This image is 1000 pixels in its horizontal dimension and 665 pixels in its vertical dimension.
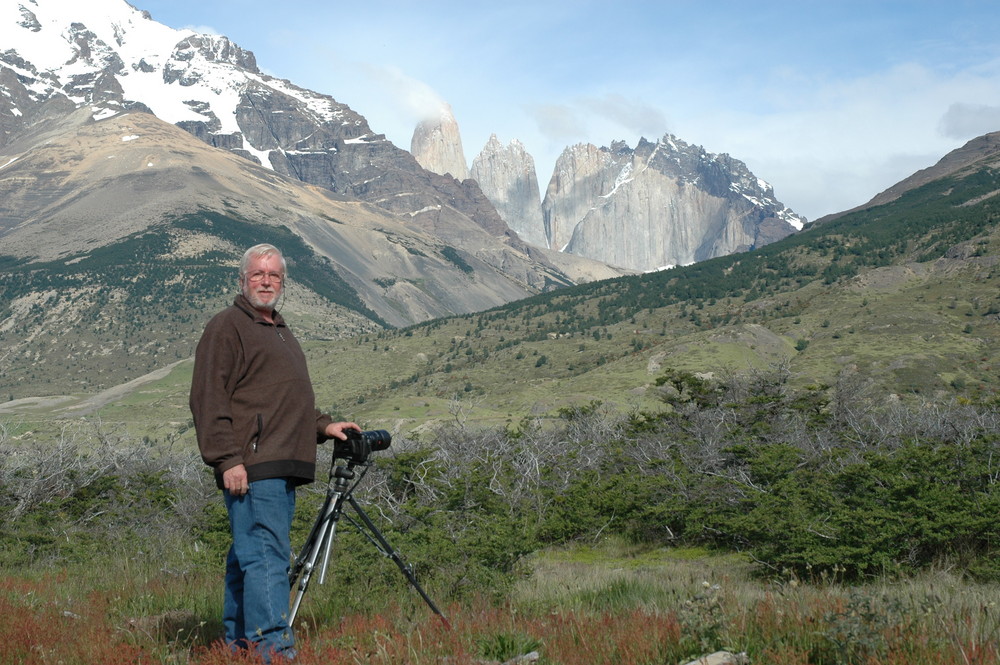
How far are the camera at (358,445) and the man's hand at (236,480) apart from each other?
1.90 feet

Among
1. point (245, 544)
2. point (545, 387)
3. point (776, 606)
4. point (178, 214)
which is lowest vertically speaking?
point (545, 387)

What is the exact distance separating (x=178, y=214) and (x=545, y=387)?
476 ft

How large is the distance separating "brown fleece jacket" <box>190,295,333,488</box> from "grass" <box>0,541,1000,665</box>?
0.96 m

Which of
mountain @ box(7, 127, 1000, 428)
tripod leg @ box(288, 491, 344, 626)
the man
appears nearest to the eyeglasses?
the man

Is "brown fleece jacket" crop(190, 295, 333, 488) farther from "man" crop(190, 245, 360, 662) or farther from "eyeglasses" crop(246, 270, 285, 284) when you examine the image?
"eyeglasses" crop(246, 270, 285, 284)

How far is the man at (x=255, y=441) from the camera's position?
420 cm

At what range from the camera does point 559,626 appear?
14.6 feet

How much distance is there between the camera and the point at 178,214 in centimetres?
18088

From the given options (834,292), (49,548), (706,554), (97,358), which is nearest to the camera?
(49,548)

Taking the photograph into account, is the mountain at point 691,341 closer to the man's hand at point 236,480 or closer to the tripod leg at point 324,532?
the tripod leg at point 324,532

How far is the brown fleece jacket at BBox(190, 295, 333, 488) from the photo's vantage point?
A: 13.9 ft

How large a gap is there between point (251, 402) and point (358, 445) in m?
0.65

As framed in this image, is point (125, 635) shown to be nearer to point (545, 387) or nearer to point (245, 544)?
point (245, 544)

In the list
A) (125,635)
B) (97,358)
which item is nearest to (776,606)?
(125,635)
